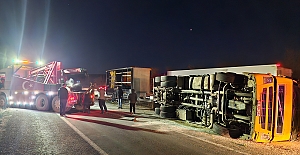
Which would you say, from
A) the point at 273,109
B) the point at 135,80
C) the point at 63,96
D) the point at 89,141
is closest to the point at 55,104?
the point at 63,96

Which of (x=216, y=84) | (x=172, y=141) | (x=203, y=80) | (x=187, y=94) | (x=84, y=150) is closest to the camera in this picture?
(x=84, y=150)

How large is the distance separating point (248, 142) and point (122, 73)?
714 inches

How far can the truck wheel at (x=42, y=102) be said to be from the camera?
15.4 m

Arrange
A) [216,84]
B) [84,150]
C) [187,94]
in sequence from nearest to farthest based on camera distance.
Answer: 1. [84,150]
2. [216,84]
3. [187,94]

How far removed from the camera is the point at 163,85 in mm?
13078

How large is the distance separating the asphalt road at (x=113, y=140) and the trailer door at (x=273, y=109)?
0.65 meters

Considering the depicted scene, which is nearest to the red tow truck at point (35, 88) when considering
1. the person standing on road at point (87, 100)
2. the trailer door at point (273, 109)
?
the person standing on road at point (87, 100)

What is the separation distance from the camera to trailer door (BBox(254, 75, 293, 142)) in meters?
7.89

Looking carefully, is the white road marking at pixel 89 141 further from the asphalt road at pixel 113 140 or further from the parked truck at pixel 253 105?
the parked truck at pixel 253 105

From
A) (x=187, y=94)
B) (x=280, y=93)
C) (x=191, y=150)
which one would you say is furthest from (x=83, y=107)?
(x=280, y=93)

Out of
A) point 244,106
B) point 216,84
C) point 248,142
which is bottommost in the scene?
point 248,142

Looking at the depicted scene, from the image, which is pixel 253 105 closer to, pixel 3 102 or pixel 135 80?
pixel 3 102

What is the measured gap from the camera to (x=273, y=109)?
26.3 feet

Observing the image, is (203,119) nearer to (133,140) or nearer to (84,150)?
(133,140)
